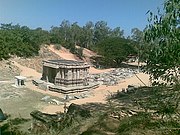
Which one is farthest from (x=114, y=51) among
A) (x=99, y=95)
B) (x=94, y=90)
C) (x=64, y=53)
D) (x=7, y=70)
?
(x=99, y=95)

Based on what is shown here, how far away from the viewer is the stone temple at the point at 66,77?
2152 centimetres

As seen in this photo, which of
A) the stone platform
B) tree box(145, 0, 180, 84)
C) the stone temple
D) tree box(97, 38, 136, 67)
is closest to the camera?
tree box(145, 0, 180, 84)

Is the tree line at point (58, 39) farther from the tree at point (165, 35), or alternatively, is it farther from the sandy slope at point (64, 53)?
the tree at point (165, 35)

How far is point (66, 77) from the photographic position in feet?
71.8

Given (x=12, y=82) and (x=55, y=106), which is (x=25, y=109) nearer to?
(x=55, y=106)

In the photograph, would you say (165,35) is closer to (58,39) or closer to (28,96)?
(28,96)

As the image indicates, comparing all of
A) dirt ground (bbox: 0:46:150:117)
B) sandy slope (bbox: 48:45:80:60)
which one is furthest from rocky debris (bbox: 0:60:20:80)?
sandy slope (bbox: 48:45:80:60)

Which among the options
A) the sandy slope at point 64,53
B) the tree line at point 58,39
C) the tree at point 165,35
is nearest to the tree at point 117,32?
the tree line at point 58,39

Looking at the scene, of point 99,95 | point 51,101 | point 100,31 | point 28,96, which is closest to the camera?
point 51,101

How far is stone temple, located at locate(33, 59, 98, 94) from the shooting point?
2152 centimetres

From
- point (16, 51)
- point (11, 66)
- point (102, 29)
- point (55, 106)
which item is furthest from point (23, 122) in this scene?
point (102, 29)

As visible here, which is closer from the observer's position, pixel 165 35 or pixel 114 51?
pixel 165 35

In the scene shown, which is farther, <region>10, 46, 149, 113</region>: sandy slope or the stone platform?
the stone platform

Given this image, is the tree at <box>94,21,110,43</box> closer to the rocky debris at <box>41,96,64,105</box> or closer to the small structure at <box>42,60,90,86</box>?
the small structure at <box>42,60,90,86</box>
